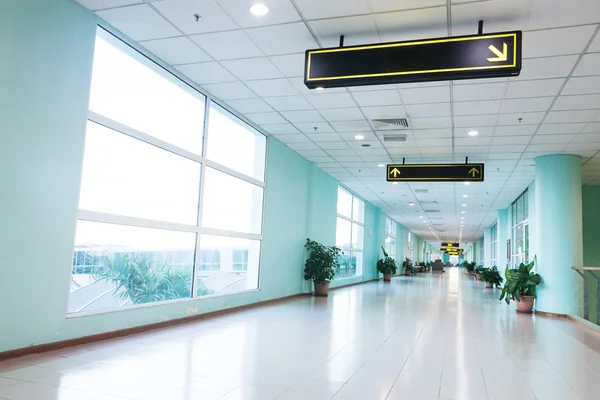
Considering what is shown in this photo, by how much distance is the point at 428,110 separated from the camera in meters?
6.87

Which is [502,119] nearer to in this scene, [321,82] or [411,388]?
[321,82]

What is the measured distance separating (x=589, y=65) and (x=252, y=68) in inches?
154

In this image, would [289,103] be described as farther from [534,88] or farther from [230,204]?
[534,88]

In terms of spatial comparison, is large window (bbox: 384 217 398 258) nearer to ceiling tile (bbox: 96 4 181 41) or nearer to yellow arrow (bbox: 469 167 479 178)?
yellow arrow (bbox: 469 167 479 178)

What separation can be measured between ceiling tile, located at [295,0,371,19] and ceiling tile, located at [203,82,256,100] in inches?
87.8

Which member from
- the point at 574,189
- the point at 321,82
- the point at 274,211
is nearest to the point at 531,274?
the point at 574,189

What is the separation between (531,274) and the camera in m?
9.22

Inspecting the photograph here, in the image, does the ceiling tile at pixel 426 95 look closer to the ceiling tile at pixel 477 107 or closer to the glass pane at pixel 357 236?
the ceiling tile at pixel 477 107

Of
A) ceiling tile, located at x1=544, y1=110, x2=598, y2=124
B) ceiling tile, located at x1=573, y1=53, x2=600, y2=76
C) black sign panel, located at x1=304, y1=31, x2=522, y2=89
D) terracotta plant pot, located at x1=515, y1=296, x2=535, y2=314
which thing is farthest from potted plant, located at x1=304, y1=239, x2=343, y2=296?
black sign panel, located at x1=304, y1=31, x2=522, y2=89

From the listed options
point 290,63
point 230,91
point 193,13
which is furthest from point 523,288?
point 193,13

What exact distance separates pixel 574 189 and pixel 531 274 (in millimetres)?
1882

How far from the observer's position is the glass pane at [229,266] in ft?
23.2

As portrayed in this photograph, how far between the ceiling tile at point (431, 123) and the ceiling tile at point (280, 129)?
7.06ft

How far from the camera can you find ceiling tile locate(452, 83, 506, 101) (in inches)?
228
